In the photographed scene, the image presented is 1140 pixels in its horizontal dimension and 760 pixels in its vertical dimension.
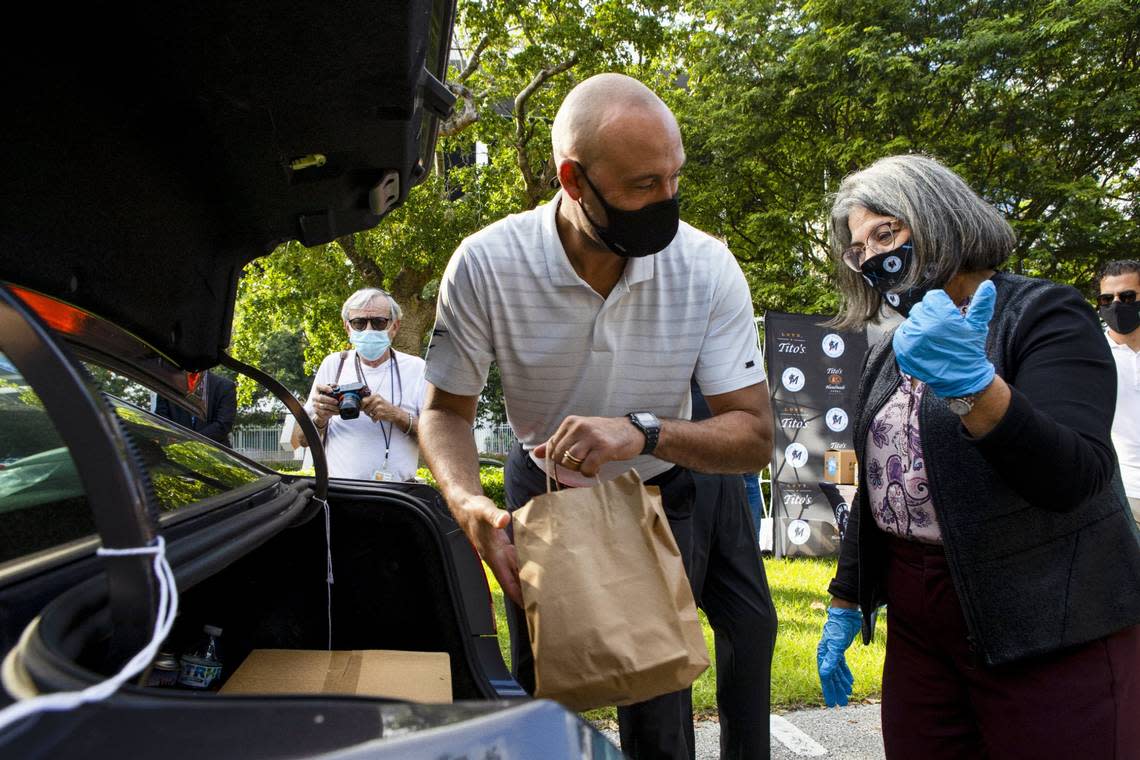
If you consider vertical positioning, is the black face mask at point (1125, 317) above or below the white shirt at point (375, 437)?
above

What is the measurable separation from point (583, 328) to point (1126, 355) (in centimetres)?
359

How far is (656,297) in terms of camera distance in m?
2.45

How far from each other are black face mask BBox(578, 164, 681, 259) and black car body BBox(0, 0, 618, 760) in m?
0.51

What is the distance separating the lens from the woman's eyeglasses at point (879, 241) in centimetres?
218

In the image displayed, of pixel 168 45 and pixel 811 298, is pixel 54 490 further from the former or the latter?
pixel 811 298

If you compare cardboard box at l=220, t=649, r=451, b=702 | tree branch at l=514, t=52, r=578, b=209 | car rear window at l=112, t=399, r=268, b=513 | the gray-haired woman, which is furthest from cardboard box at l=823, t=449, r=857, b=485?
tree branch at l=514, t=52, r=578, b=209

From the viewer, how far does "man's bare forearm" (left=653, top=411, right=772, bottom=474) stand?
2.19 meters

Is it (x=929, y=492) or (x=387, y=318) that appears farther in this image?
(x=387, y=318)

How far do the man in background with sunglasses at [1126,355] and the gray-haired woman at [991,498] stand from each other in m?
2.92

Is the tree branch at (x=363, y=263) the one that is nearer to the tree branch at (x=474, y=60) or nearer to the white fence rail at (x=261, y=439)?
the tree branch at (x=474, y=60)

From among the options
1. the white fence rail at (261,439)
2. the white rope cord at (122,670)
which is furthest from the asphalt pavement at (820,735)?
the white fence rail at (261,439)

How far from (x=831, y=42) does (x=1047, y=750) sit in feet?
45.7

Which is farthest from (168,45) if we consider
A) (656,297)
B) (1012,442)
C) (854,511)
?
(854,511)

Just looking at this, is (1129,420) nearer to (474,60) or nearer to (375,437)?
(375,437)
